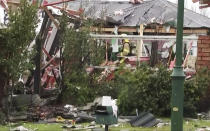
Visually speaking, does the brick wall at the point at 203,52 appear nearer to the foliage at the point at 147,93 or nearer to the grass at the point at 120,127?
the foliage at the point at 147,93

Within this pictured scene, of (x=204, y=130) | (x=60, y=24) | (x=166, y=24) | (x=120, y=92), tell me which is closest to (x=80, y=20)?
(x=60, y=24)

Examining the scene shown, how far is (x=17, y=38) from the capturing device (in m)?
12.1

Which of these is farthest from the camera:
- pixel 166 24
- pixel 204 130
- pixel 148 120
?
pixel 166 24

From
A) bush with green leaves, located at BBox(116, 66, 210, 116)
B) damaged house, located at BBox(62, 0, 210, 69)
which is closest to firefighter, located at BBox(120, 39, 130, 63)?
damaged house, located at BBox(62, 0, 210, 69)

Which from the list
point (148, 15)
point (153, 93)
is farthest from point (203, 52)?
point (148, 15)

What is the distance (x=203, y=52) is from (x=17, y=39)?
5.67m

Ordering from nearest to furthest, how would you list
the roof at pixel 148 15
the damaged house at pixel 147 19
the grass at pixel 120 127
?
the grass at pixel 120 127 < the damaged house at pixel 147 19 < the roof at pixel 148 15

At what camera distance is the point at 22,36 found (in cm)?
1210

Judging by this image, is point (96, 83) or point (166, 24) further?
point (166, 24)

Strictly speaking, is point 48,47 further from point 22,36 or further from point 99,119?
point 99,119

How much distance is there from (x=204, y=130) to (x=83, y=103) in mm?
4768

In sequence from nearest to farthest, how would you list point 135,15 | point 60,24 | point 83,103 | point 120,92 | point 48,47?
point 120,92 → point 83,103 → point 60,24 → point 48,47 → point 135,15

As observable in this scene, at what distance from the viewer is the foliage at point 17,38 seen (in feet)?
39.5

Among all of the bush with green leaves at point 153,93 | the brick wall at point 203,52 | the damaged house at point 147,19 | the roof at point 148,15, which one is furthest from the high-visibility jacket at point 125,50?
the roof at point 148,15
